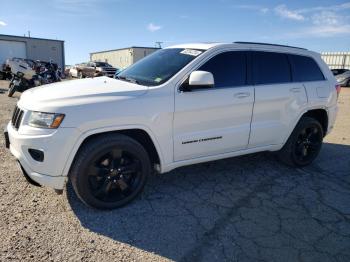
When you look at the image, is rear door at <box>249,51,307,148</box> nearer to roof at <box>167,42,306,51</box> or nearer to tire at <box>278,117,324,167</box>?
roof at <box>167,42,306,51</box>

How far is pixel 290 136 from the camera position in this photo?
513cm

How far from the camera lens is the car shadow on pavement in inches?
124

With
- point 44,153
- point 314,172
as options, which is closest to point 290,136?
point 314,172

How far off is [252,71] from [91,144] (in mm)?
2404

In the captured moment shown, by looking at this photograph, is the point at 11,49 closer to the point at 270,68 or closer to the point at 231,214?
the point at 270,68

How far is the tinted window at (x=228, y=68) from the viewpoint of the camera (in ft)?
13.7

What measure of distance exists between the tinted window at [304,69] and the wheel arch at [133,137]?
2.52 metres

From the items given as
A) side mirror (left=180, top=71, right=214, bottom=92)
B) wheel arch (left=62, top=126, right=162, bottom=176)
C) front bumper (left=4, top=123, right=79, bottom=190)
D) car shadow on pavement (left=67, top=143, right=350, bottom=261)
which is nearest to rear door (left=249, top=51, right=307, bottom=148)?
car shadow on pavement (left=67, top=143, right=350, bottom=261)

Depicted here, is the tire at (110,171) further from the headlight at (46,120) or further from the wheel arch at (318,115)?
the wheel arch at (318,115)

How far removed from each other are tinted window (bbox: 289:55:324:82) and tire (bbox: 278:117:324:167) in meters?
0.65

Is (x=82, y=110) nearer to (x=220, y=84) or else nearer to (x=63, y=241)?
(x=63, y=241)

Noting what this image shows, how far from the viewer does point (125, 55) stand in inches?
1902

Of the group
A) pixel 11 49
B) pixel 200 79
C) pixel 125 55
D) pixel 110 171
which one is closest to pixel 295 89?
pixel 200 79

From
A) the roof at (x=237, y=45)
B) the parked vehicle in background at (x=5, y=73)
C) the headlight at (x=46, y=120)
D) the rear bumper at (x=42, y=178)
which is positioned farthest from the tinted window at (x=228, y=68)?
the parked vehicle in background at (x=5, y=73)
